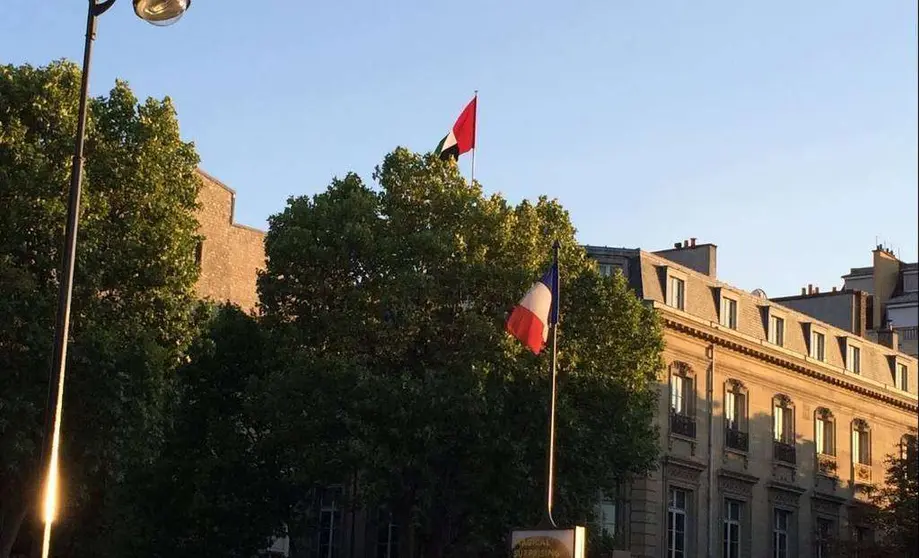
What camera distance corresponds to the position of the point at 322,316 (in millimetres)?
38938

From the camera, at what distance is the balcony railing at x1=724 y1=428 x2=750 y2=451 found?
172ft

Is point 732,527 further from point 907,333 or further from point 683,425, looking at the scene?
point 907,333

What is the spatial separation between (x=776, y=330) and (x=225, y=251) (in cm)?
2026

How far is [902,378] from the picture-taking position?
6506cm

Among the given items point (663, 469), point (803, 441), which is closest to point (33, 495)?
point (663, 469)

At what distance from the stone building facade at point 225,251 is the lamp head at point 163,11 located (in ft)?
104

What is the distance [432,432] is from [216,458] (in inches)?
274

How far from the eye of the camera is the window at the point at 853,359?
6091 centimetres

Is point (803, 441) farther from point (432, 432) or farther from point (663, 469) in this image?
point (432, 432)

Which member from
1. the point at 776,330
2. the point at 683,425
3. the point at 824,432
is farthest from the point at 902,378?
the point at 683,425

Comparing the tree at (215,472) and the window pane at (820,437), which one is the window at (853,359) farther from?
the tree at (215,472)

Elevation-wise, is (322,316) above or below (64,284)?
above

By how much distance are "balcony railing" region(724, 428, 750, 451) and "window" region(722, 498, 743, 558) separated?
1864 mm

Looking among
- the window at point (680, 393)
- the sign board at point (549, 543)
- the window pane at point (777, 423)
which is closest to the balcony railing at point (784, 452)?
the window pane at point (777, 423)
